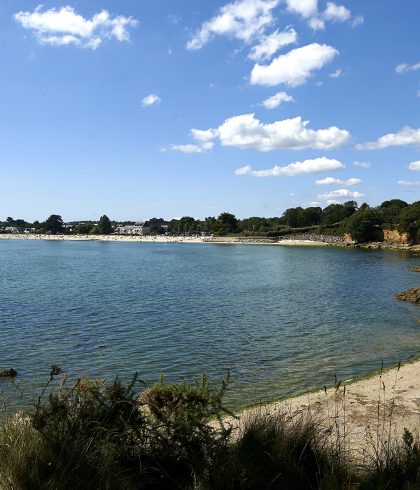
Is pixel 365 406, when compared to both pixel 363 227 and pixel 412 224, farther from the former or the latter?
pixel 363 227

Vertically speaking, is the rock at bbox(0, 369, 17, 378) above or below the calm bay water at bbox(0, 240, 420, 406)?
above

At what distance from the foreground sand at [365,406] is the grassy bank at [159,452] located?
326cm

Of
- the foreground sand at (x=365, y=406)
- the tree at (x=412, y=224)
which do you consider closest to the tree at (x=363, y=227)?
the tree at (x=412, y=224)

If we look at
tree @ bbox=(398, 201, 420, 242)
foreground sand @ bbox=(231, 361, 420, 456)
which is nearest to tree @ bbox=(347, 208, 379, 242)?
tree @ bbox=(398, 201, 420, 242)

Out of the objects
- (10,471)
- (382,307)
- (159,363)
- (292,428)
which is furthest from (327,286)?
(10,471)

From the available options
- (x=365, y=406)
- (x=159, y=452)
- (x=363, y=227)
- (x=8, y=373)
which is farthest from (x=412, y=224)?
(x=159, y=452)

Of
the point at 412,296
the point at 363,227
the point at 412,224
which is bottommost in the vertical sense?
the point at 412,296

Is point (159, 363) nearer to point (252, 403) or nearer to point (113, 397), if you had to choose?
point (252, 403)

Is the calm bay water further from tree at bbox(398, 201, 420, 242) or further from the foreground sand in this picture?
tree at bbox(398, 201, 420, 242)

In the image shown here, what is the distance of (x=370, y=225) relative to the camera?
162 meters

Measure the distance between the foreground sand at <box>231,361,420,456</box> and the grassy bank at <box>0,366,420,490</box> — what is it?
326cm

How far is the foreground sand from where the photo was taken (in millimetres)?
11044

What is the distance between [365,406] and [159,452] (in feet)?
29.5

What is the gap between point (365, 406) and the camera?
13.5m
